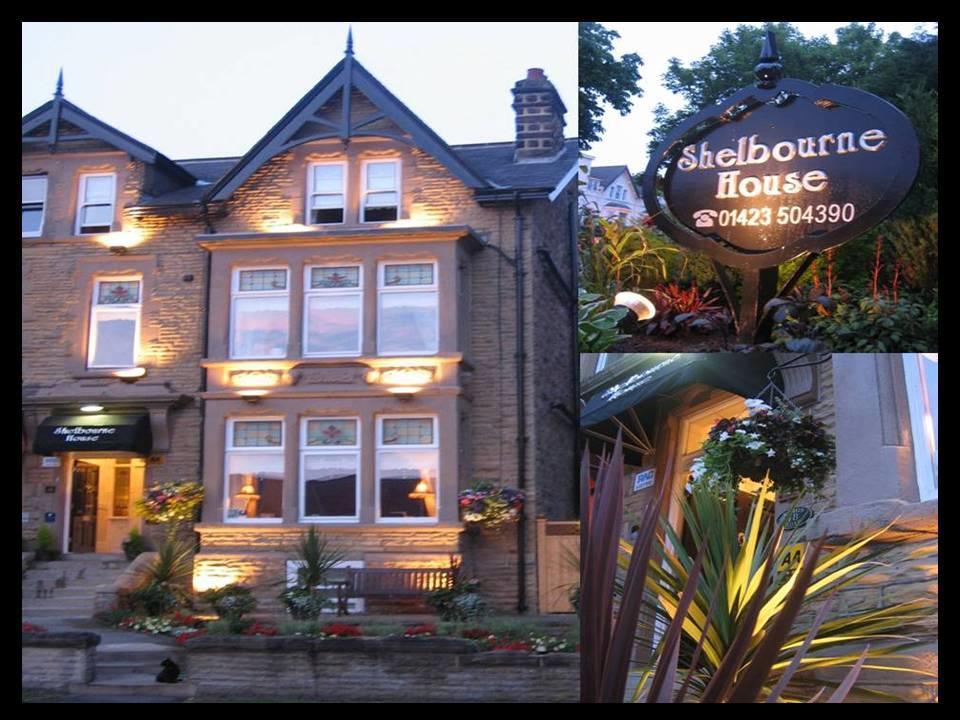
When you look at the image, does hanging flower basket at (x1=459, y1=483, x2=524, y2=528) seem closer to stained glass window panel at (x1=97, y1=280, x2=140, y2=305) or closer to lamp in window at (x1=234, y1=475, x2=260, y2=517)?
lamp in window at (x1=234, y1=475, x2=260, y2=517)

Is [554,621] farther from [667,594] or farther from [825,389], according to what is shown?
[825,389]

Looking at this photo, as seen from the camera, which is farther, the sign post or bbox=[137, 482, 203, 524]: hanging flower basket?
bbox=[137, 482, 203, 524]: hanging flower basket

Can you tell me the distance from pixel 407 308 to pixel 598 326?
189 centimetres

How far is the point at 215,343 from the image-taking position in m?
11.2

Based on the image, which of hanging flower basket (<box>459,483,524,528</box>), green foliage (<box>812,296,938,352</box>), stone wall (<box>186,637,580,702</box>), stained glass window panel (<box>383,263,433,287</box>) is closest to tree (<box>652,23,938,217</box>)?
green foliage (<box>812,296,938,352</box>)

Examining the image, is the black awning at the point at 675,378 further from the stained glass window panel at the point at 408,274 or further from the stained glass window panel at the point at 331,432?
the stained glass window panel at the point at 331,432

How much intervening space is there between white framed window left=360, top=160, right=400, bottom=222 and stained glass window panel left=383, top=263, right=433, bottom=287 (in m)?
0.50

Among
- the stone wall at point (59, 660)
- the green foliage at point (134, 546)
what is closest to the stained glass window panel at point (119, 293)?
the green foliage at point (134, 546)

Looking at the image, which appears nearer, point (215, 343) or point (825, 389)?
point (825, 389)

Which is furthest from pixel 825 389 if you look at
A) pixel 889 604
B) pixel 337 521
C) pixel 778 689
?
pixel 337 521

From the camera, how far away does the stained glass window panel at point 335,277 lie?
11.3 m

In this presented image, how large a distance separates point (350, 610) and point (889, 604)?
4.75m

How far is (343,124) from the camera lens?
1124 cm

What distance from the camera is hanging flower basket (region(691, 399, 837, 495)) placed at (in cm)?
1017
